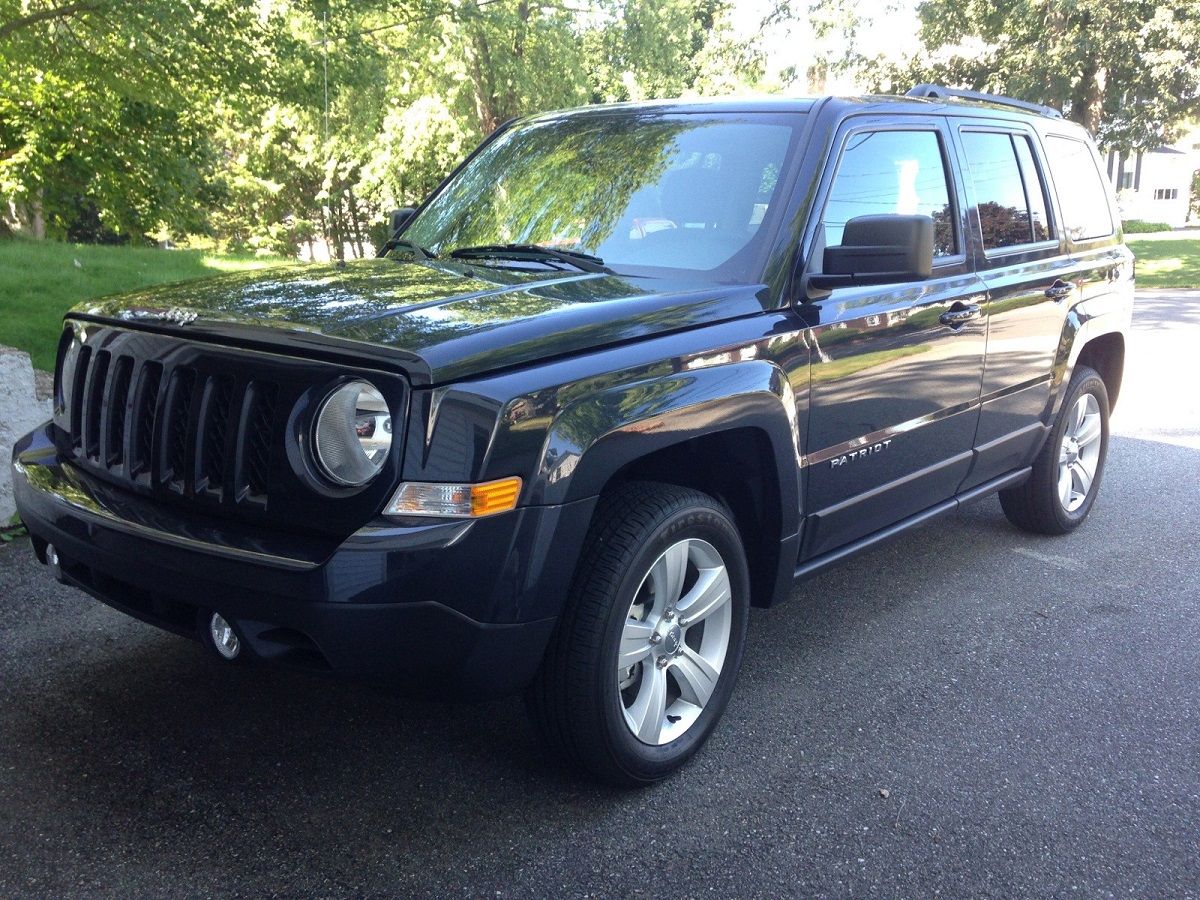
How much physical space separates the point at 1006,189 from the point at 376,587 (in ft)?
11.5

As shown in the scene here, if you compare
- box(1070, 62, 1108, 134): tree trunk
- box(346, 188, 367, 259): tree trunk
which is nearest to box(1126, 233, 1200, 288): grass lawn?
box(1070, 62, 1108, 134): tree trunk

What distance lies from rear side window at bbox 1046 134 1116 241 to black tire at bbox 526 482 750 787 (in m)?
3.01

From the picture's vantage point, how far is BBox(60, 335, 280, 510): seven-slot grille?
274 cm

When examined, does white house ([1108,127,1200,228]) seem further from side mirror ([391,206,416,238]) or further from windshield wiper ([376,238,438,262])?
windshield wiper ([376,238,438,262])

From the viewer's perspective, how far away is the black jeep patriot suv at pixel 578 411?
263 cm

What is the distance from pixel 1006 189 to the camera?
481 cm

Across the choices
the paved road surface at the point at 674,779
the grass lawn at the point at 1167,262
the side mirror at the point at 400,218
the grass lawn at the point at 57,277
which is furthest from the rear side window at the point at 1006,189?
the grass lawn at the point at 1167,262

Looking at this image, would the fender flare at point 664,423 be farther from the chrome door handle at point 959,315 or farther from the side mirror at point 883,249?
the chrome door handle at point 959,315

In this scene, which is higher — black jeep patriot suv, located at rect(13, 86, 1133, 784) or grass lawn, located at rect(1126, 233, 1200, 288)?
black jeep patriot suv, located at rect(13, 86, 1133, 784)

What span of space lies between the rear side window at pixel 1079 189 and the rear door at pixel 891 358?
1188 mm

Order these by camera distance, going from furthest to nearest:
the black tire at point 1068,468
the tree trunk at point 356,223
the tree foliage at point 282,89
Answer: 1. the tree trunk at point 356,223
2. the tree foliage at point 282,89
3. the black tire at point 1068,468

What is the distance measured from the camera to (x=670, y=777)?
10.9 ft

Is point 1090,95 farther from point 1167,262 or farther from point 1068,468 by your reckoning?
point 1068,468

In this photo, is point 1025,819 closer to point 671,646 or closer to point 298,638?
point 671,646
